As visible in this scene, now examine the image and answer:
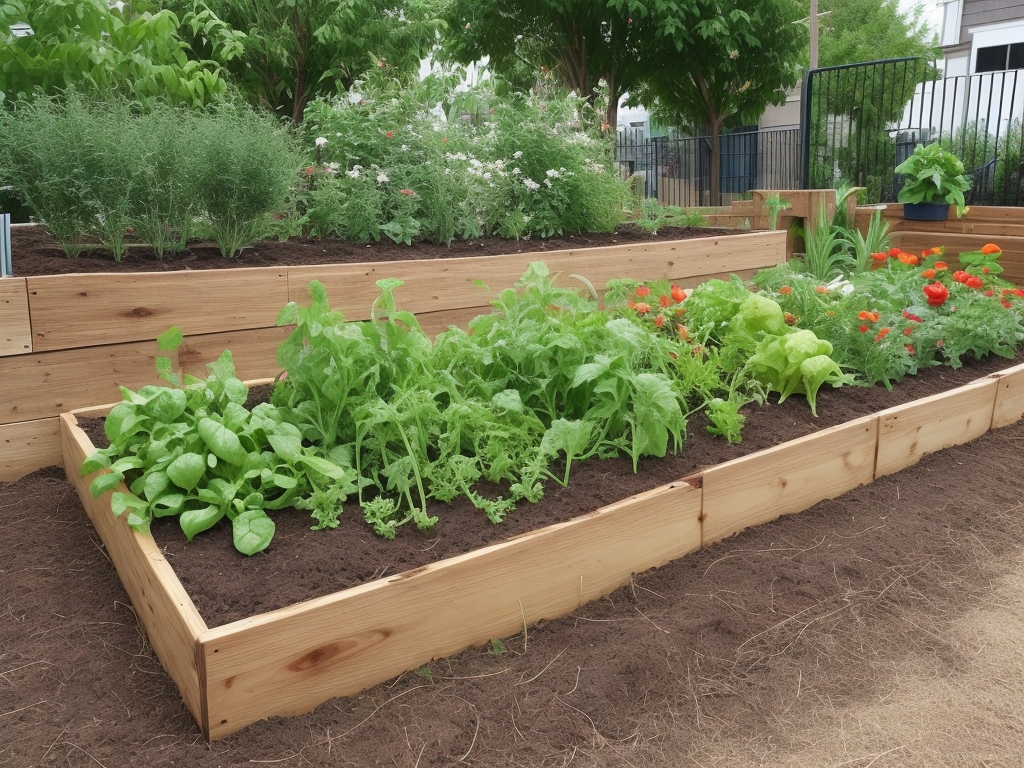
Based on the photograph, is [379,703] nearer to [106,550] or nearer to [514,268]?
[106,550]

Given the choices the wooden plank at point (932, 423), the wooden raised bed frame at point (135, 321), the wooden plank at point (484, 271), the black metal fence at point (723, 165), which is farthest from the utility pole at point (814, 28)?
the wooden raised bed frame at point (135, 321)

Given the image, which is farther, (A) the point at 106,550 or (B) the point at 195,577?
(A) the point at 106,550

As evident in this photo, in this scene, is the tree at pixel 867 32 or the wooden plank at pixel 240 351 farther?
the tree at pixel 867 32

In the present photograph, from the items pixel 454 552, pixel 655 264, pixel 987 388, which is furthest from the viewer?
pixel 655 264

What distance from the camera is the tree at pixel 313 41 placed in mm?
8828

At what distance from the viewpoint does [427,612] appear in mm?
1891

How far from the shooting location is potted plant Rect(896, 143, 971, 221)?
610 centimetres

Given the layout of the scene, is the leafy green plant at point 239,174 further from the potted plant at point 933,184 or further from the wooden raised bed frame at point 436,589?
the potted plant at point 933,184

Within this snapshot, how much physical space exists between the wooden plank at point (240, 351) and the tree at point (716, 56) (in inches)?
361

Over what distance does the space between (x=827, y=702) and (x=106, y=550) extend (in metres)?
2.07

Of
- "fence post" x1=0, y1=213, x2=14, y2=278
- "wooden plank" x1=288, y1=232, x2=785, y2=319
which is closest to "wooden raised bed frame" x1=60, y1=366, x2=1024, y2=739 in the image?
"fence post" x1=0, y1=213, x2=14, y2=278

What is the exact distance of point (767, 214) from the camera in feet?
20.4

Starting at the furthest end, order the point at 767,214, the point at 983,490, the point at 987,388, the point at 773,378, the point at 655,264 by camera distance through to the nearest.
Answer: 1. the point at 767,214
2. the point at 655,264
3. the point at 987,388
4. the point at 773,378
5. the point at 983,490

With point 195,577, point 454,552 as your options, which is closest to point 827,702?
point 454,552
